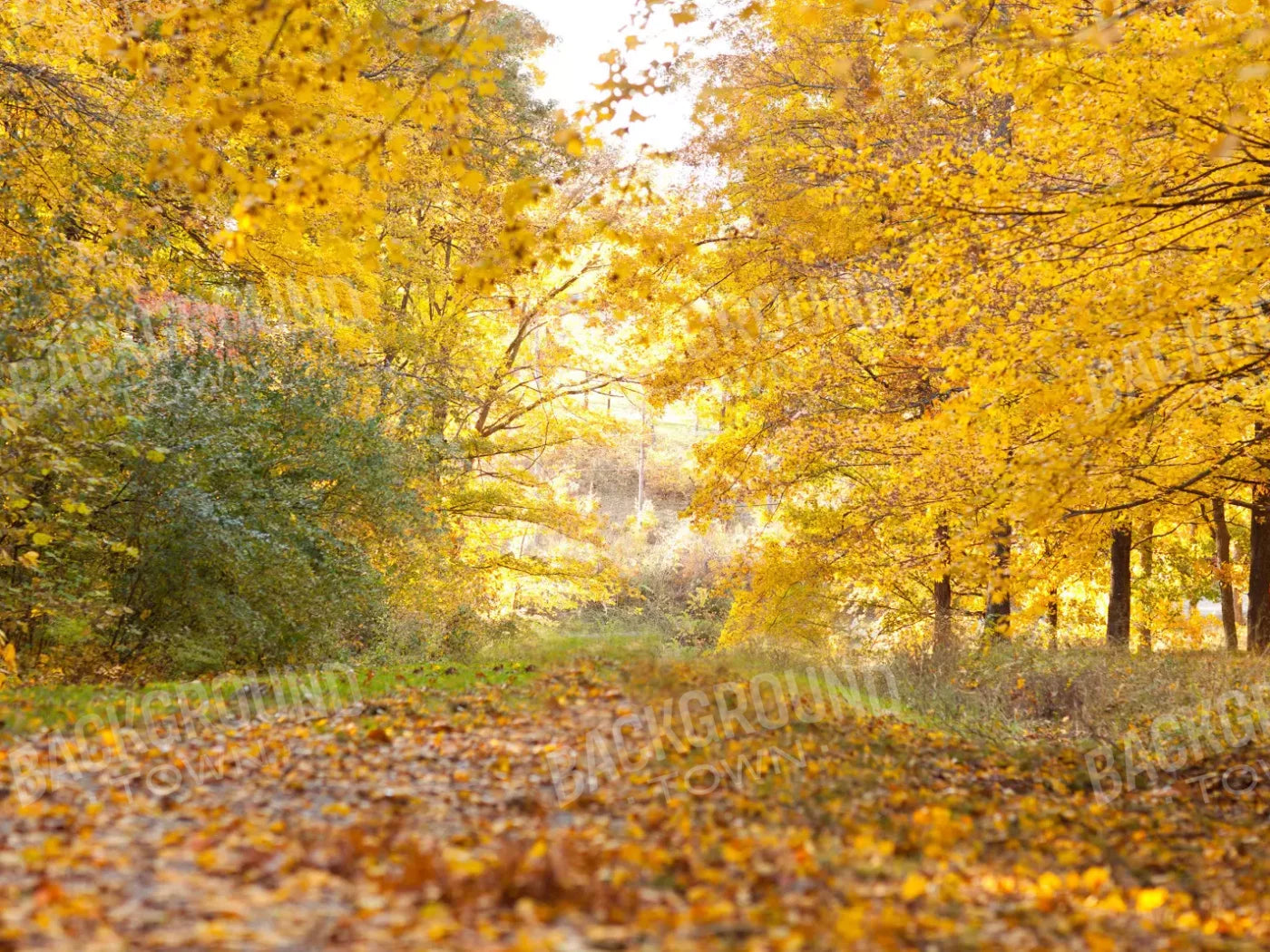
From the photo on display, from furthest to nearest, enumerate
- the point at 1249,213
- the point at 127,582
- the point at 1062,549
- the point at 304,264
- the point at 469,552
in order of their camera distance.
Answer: the point at 469,552
the point at 304,264
the point at 1062,549
the point at 127,582
the point at 1249,213

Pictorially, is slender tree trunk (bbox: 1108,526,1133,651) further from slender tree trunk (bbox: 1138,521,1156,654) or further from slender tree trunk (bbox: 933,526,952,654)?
slender tree trunk (bbox: 1138,521,1156,654)

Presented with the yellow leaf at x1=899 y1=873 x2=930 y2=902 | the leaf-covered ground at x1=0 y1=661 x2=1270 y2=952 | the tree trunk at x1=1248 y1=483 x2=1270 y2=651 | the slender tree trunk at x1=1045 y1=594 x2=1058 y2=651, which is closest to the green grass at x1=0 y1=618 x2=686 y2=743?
the leaf-covered ground at x1=0 y1=661 x2=1270 y2=952

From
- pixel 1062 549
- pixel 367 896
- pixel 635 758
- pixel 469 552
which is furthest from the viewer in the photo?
pixel 469 552

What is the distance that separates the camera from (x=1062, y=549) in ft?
35.1

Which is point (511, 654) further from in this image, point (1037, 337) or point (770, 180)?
point (770, 180)

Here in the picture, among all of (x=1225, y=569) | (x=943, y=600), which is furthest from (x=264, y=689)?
(x=1225, y=569)

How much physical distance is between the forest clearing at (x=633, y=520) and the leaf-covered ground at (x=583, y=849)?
0.10 ft

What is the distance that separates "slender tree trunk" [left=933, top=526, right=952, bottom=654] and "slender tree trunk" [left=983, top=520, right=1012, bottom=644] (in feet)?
1.84

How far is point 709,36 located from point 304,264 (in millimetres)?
5808

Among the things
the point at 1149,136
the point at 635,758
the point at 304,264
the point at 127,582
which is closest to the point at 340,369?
the point at 304,264

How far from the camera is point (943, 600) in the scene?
48.0ft

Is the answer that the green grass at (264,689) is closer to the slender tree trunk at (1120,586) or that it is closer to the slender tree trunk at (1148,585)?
the slender tree trunk at (1120,586)

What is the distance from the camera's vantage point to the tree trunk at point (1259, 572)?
484 inches

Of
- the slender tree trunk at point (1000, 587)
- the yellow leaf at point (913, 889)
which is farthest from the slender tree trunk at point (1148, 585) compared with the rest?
the yellow leaf at point (913, 889)
